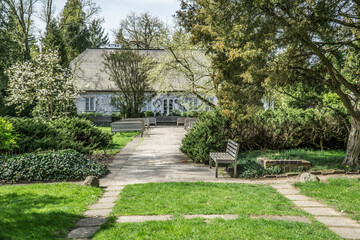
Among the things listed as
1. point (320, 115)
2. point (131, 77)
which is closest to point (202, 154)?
point (320, 115)

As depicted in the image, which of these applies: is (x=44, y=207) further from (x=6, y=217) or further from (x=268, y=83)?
(x=268, y=83)

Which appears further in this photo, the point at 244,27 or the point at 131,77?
the point at 131,77

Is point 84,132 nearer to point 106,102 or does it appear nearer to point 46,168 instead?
point 46,168

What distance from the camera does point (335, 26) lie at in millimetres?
8742

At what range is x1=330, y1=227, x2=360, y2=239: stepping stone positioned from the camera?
4.26 m

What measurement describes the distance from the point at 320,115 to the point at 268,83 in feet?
16.7

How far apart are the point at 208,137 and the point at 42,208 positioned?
233 inches

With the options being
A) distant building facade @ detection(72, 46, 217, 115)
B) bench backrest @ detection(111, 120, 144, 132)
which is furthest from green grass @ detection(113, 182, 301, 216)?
distant building facade @ detection(72, 46, 217, 115)

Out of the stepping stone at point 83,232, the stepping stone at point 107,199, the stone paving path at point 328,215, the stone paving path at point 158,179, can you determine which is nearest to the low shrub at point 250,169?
the stone paving path at point 158,179

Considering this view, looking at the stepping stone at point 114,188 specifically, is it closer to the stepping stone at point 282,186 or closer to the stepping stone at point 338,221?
the stepping stone at point 282,186

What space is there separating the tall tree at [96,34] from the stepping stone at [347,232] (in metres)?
53.3

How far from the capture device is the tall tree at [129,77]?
2422 cm

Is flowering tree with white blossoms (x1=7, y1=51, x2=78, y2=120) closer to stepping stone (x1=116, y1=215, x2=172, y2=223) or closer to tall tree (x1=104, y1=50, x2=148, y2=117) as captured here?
tall tree (x1=104, y1=50, x2=148, y2=117)

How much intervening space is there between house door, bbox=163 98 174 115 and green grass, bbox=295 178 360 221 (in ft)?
83.3
